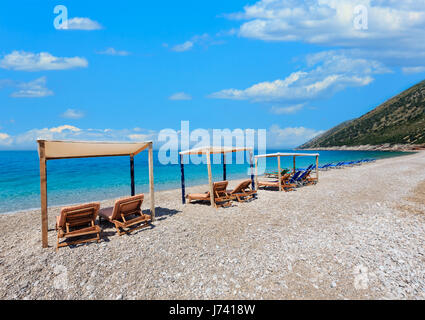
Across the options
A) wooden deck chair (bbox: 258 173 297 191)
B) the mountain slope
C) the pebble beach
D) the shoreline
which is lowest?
the pebble beach

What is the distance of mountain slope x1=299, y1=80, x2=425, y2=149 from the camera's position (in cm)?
6477

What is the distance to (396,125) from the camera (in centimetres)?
7394

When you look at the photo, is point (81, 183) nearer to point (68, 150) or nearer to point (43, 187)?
point (68, 150)

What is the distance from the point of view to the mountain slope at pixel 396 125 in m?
64.8

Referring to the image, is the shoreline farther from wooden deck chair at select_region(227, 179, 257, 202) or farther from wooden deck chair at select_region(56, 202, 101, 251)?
wooden deck chair at select_region(56, 202, 101, 251)

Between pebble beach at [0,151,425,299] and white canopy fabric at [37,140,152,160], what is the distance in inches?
81.2

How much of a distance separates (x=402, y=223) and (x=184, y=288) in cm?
606

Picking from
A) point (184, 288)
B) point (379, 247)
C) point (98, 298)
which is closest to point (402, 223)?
point (379, 247)

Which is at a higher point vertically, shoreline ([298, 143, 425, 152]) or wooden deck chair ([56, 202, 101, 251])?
shoreline ([298, 143, 425, 152])

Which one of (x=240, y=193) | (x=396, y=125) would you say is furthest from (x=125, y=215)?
(x=396, y=125)

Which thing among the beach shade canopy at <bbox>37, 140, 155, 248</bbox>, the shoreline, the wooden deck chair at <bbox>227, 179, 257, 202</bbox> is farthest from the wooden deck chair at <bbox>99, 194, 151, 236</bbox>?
the shoreline

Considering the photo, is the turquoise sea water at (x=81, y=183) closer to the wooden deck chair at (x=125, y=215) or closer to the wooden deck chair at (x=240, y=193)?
the wooden deck chair at (x=125, y=215)

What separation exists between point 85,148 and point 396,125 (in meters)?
87.4
